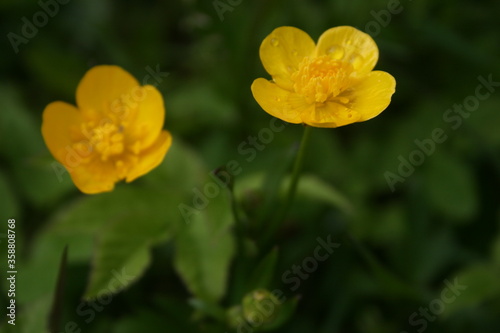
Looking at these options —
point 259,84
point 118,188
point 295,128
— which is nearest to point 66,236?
point 118,188

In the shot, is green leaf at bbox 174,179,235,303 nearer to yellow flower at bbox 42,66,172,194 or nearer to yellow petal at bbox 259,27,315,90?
yellow flower at bbox 42,66,172,194

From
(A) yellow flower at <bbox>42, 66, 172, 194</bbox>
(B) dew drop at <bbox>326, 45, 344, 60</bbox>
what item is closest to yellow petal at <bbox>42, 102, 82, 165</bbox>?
(A) yellow flower at <bbox>42, 66, 172, 194</bbox>

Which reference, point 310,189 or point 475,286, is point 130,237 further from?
point 475,286

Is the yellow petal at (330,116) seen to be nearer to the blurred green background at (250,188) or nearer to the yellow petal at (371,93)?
the yellow petal at (371,93)

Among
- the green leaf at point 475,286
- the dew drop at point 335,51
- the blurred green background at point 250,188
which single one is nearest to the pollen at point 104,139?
the blurred green background at point 250,188

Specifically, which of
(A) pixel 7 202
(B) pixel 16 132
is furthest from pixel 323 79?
(B) pixel 16 132

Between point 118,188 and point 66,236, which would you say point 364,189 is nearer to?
point 118,188
